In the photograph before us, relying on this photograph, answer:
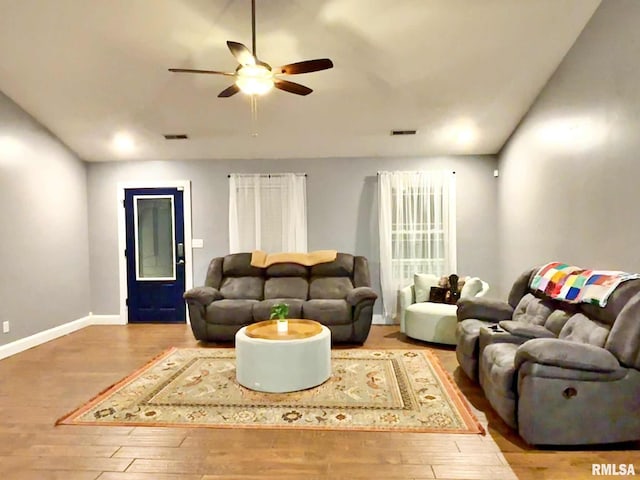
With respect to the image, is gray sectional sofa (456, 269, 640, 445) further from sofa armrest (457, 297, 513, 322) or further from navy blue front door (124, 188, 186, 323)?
navy blue front door (124, 188, 186, 323)

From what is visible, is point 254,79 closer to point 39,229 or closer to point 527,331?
point 527,331

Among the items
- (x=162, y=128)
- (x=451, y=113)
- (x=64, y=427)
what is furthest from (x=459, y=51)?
(x=64, y=427)

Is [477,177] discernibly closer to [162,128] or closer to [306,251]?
[306,251]

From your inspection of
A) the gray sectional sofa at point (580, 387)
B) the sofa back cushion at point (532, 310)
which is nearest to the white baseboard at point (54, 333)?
the gray sectional sofa at point (580, 387)

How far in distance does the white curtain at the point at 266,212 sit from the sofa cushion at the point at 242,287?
0.57 m

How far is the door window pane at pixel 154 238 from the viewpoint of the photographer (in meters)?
6.02

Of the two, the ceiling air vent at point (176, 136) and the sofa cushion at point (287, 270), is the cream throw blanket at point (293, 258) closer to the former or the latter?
the sofa cushion at point (287, 270)

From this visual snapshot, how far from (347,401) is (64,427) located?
1938mm

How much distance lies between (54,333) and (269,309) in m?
2.84

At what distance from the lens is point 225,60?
3967 mm

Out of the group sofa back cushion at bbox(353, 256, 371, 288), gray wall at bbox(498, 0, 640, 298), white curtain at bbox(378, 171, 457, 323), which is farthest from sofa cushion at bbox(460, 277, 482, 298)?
sofa back cushion at bbox(353, 256, 371, 288)

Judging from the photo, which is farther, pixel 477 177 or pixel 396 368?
pixel 477 177

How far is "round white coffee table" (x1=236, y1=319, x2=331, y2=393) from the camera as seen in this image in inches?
130

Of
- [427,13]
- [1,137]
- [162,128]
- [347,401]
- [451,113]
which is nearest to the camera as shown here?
[347,401]
